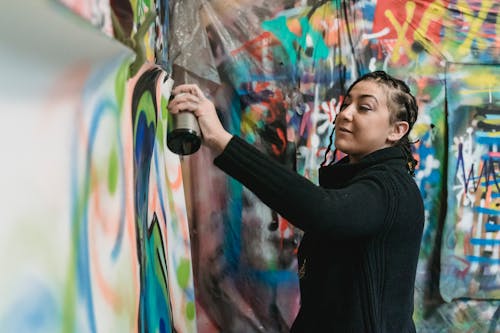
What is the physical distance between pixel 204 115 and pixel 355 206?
0.31 metres

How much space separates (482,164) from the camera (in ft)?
6.44

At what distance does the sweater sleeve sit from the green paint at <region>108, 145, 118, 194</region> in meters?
0.18

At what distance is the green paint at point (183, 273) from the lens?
4.84 ft

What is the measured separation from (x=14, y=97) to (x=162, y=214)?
738 millimetres

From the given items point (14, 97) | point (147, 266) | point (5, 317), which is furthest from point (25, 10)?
point (147, 266)

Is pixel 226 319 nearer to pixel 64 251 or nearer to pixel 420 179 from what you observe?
pixel 420 179

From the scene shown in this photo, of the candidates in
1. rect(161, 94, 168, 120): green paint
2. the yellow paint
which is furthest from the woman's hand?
the yellow paint

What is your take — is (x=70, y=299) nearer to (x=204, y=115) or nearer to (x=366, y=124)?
(x=204, y=115)

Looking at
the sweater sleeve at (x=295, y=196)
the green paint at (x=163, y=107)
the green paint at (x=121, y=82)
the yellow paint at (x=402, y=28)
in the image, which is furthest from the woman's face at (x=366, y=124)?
the yellow paint at (x=402, y=28)

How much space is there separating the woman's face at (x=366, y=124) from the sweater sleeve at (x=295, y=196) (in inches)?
11.3

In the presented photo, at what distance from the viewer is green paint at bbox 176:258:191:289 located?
1475 millimetres

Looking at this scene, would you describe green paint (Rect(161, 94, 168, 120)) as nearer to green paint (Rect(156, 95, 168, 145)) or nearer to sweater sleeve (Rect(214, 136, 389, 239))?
green paint (Rect(156, 95, 168, 145))

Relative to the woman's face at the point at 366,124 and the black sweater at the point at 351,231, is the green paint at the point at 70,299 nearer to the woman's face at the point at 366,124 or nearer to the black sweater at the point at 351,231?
the black sweater at the point at 351,231

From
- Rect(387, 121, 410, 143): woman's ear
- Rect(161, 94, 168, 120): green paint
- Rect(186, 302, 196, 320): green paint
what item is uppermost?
Rect(161, 94, 168, 120): green paint
